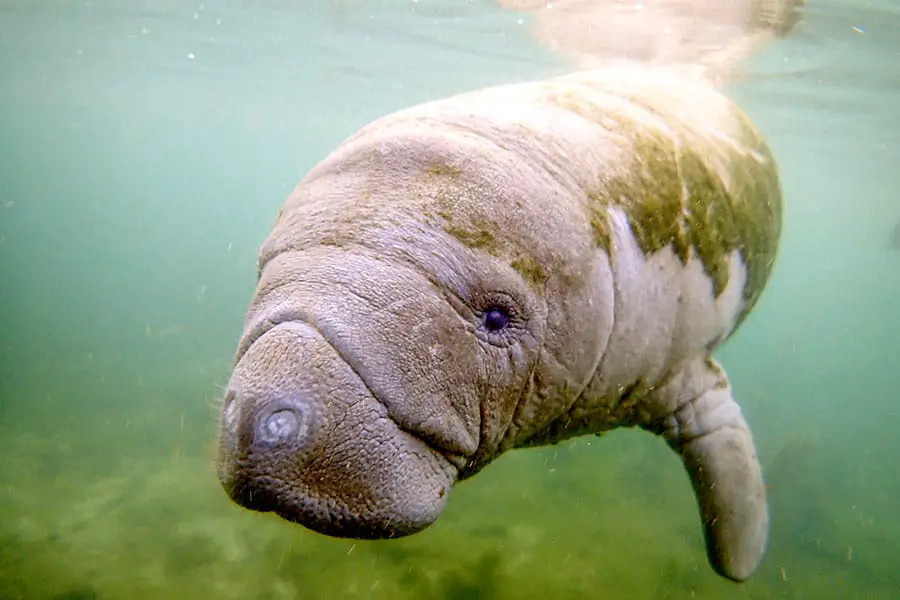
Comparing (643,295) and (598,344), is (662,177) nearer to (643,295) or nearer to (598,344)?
(643,295)

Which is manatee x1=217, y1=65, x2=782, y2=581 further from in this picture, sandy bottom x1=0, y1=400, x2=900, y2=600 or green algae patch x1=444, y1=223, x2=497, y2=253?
sandy bottom x1=0, y1=400, x2=900, y2=600

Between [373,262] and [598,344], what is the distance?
1.08 metres

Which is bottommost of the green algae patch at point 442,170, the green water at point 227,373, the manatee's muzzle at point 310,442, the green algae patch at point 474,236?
the green water at point 227,373

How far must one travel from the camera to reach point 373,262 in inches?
82.2

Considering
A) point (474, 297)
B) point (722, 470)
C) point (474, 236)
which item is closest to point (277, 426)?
point (474, 297)

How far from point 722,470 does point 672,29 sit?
10.9 meters

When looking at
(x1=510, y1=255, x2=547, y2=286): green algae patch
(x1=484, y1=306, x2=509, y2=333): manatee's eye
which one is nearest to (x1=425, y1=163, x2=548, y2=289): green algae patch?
(x1=510, y1=255, x2=547, y2=286): green algae patch

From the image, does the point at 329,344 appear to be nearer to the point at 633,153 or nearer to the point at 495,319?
the point at 495,319

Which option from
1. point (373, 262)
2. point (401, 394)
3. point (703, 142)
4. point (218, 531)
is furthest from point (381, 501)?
point (218, 531)

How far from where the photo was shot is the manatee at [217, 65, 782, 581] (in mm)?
1877

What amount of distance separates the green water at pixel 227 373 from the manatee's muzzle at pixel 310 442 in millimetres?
475

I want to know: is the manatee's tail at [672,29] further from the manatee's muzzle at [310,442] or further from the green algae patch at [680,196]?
the manatee's muzzle at [310,442]

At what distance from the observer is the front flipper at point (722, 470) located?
383cm

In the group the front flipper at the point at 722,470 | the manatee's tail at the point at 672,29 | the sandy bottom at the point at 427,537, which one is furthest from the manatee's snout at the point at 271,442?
the manatee's tail at the point at 672,29
